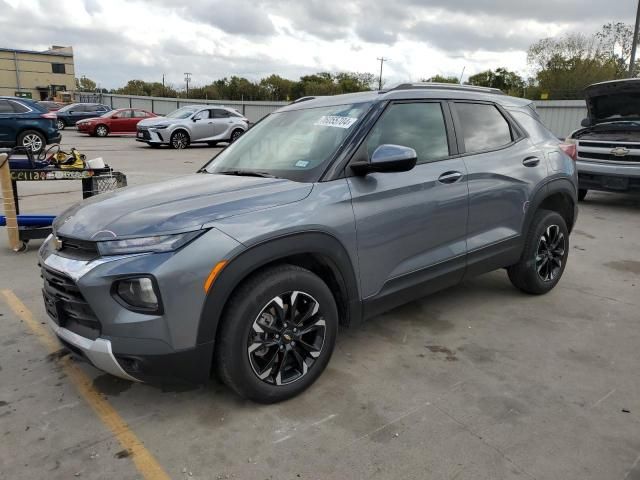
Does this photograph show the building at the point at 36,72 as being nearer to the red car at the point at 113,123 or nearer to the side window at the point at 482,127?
the red car at the point at 113,123

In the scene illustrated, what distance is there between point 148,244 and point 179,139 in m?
18.1

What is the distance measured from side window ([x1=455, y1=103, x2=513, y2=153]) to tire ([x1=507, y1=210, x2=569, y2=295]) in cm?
79

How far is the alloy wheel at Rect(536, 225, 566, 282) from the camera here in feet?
14.6

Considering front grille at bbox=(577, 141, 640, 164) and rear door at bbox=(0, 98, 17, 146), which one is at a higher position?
rear door at bbox=(0, 98, 17, 146)

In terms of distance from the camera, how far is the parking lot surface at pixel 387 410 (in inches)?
94.0

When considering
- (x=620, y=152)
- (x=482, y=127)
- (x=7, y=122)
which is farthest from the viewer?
(x=7, y=122)

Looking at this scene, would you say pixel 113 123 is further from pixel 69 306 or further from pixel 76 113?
pixel 69 306

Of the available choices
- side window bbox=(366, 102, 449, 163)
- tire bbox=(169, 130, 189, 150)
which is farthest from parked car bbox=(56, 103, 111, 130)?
side window bbox=(366, 102, 449, 163)

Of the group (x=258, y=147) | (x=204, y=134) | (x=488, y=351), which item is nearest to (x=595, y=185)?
(x=488, y=351)

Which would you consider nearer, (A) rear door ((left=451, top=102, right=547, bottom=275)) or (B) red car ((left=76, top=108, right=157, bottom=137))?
(A) rear door ((left=451, top=102, right=547, bottom=275))

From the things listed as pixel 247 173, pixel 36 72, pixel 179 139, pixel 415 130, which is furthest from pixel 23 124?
pixel 36 72

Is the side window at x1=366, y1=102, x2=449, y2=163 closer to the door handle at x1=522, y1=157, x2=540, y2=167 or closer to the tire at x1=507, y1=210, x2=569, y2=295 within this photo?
the door handle at x1=522, y1=157, x2=540, y2=167

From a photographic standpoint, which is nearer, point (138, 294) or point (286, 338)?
point (138, 294)

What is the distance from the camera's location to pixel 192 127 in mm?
19625
